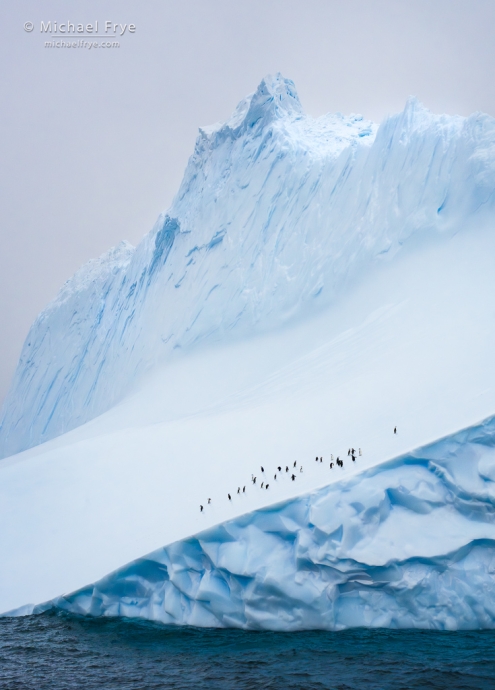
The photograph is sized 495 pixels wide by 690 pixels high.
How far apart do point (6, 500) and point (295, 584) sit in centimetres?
755

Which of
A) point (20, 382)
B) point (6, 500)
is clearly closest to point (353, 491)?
point (6, 500)

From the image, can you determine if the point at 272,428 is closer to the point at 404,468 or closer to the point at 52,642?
the point at 404,468

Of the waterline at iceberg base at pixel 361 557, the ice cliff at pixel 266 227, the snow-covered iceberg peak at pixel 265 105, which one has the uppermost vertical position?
the snow-covered iceberg peak at pixel 265 105

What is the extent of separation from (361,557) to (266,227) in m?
15.2

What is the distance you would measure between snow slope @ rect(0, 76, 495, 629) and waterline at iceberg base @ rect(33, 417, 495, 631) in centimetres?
3

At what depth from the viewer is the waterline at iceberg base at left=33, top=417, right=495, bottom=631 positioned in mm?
8789

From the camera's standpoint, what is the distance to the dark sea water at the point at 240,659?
→ 7270 mm

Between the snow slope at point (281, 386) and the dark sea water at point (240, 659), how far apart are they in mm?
465

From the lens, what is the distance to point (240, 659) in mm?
8070

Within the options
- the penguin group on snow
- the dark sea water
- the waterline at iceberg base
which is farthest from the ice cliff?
the dark sea water

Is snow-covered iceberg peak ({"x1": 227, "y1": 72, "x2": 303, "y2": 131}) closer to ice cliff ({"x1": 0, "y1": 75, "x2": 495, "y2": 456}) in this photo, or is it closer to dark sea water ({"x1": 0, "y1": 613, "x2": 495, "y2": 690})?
ice cliff ({"x1": 0, "y1": 75, "x2": 495, "y2": 456})

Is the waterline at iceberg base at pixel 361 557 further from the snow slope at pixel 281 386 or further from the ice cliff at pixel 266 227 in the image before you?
the ice cliff at pixel 266 227

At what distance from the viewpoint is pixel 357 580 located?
8.95 m

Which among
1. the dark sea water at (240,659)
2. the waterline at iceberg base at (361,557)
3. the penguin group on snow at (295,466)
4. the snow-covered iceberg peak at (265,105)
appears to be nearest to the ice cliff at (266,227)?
the snow-covered iceberg peak at (265,105)
